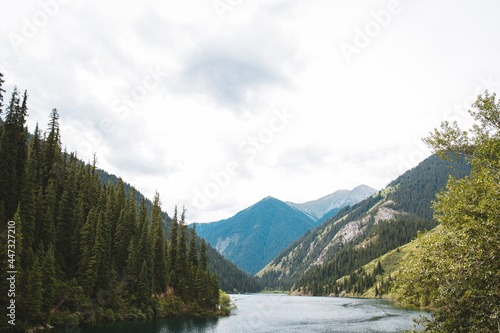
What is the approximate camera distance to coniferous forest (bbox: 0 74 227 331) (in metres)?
58.8

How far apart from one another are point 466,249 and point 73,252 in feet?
287

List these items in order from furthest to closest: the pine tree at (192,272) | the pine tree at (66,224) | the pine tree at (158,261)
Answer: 1. the pine tree at (192,272)
2. the pine tree at (158,261)
3. the pine tree at (66,224)

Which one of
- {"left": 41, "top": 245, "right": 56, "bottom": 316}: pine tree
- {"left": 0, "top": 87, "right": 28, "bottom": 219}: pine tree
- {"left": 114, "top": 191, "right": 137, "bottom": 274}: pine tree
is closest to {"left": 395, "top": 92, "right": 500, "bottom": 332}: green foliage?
{"left": 41, "top": 245, "right": 56, "bottom": 316}: pine tree

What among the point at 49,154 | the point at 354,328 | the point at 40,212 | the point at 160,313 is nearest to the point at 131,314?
the point at 160,313

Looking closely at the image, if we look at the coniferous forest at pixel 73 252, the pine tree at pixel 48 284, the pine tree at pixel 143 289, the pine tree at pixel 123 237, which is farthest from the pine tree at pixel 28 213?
the pine tree at pixel 143 289

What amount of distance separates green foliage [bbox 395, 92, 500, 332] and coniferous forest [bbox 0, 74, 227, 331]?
205 ft

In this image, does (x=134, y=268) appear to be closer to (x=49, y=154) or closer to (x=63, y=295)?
(x=63, y=295)

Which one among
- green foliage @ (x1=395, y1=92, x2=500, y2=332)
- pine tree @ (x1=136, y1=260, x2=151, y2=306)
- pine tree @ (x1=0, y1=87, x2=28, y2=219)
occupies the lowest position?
pine tree @ (x1=136, y1=260, x2=151, y2=306)

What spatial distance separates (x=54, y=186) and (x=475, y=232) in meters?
98.4

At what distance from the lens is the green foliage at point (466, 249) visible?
1839 cm

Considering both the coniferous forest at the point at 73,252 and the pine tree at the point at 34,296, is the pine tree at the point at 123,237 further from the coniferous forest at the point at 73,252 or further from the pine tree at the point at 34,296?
the pine tree at the point at 34,296

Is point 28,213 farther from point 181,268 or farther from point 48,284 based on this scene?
point 181,268

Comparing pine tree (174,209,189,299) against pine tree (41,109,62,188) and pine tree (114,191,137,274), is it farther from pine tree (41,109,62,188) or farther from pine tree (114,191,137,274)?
pine tree (41,109,62,188)

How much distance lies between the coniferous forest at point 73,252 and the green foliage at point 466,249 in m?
62.4
